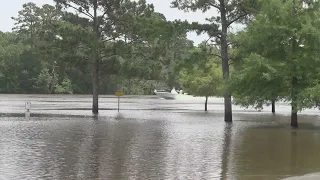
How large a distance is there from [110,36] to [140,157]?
78.8ft

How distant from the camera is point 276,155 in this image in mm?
13969

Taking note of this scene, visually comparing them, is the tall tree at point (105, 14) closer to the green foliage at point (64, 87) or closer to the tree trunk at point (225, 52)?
the tree trunk at point (225, 52)

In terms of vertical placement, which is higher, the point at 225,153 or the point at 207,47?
the point at 207,47

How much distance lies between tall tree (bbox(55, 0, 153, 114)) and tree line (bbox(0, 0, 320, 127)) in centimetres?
7

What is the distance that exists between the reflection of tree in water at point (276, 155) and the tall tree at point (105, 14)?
16775 mm

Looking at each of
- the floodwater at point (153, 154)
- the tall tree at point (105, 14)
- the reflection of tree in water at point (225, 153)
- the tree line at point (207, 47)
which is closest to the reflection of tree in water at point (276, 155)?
the floodwater at point (153, 154)

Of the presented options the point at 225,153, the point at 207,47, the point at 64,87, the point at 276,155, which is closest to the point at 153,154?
the point at 225,153

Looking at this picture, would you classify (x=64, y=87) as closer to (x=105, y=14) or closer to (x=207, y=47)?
(x=105, y=14)

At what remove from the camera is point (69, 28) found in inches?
1289

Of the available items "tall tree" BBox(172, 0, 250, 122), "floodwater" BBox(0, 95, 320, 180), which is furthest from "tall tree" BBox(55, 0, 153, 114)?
"floodwater" BBox(0, 95, 320, 180)

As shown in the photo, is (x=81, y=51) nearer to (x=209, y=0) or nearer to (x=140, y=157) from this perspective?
(x=209, y=0)

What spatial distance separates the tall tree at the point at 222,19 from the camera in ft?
94.0

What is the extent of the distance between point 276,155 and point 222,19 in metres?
16.4

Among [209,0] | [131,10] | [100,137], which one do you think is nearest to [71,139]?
[100,137]
